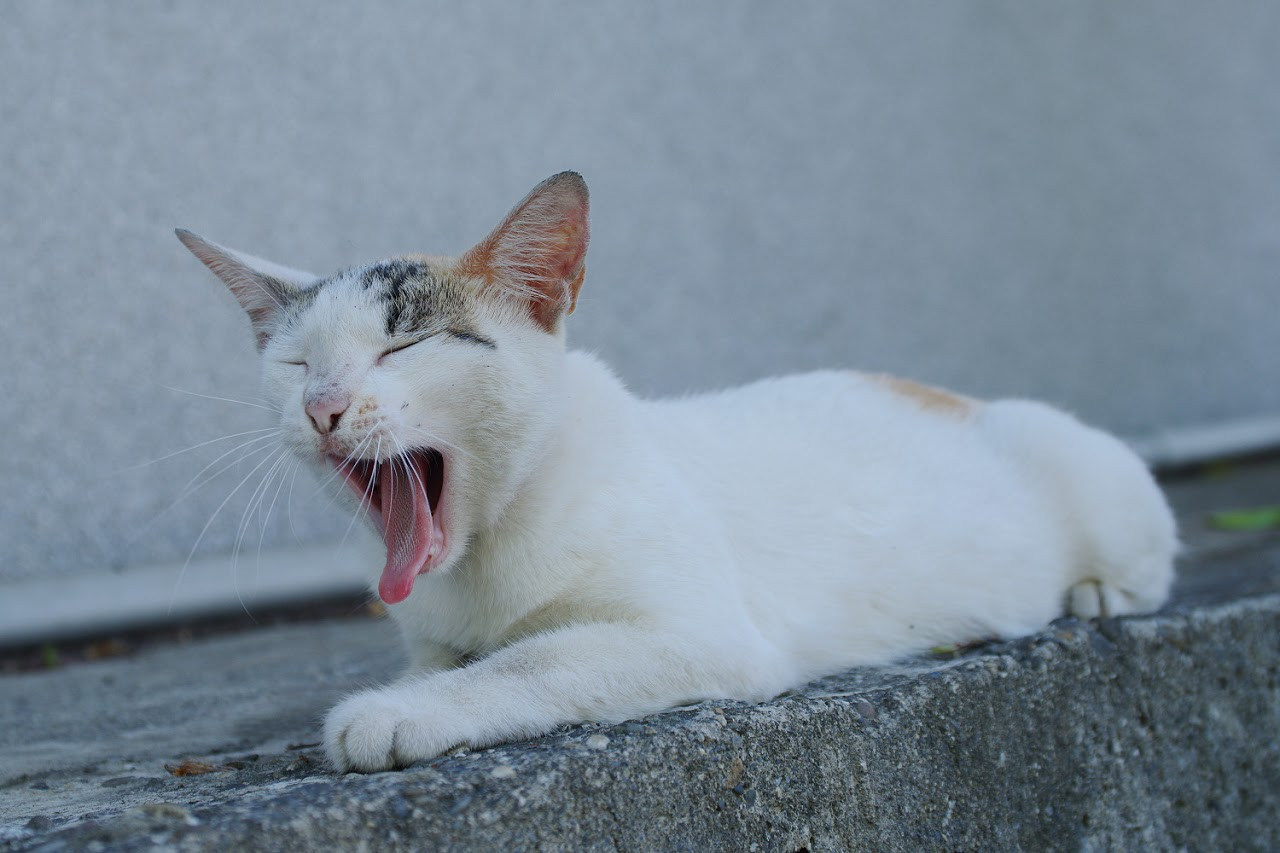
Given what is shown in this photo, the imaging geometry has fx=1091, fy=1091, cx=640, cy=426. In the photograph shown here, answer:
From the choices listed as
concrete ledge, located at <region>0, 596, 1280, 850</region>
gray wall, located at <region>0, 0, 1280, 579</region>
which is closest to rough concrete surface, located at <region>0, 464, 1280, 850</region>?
concrete ledge, located at <region>0, 596, 1280, 850</region>

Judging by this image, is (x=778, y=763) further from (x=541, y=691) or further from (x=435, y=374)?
(x=435, y=374)

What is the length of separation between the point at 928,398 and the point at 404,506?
1396mm

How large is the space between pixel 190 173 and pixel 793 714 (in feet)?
8.84

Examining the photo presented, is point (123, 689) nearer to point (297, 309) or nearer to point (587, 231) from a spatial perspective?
point (297, 309)

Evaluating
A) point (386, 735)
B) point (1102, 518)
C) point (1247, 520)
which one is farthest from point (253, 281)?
point (1247, 520)

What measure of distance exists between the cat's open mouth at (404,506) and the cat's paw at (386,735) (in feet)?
0.60

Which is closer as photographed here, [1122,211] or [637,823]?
[637,823]

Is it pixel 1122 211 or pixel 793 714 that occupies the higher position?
pixel 1122 211

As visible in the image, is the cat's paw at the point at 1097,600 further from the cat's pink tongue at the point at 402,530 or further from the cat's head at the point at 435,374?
the cat's pink tongue at the point at 402,530

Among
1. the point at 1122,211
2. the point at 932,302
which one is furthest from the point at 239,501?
the point at 1122,211

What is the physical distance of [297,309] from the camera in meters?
1.88

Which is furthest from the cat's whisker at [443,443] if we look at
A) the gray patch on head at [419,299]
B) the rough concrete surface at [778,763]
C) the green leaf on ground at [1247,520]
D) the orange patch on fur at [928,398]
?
the green leaf on ground at [1247,520]

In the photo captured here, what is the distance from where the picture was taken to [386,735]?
144 cm

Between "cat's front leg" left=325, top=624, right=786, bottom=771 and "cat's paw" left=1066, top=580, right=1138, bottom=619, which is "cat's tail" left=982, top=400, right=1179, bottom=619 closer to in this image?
"cat's paw" left=1066, top=580, right=1138, bottom=619
